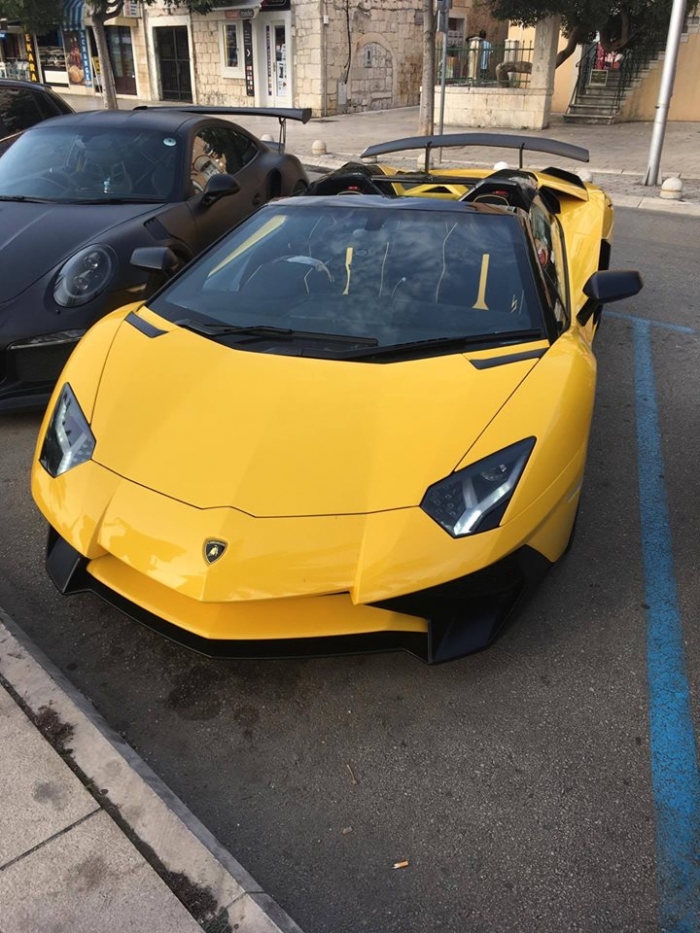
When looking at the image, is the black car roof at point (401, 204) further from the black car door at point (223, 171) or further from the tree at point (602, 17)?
the tree at point (602, 17)

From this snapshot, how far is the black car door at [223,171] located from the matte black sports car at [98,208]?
0.04ft

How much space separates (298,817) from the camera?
197 centimetres

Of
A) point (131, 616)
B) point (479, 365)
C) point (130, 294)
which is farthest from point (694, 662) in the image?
point (130, 294)

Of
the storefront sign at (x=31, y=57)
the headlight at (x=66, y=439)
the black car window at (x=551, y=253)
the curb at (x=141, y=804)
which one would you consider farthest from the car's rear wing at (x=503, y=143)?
the storefront sign at (x=31, y=57)

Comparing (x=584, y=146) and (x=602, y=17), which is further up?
(x=602, y=17)

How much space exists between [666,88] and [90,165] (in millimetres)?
9578

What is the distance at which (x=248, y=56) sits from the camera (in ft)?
77.7

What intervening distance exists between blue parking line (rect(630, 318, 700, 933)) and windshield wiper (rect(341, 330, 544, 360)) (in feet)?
3.53

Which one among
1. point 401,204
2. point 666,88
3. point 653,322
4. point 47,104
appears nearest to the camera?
point 401,204

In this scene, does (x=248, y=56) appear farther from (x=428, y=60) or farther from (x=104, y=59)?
(x=428, y=60)

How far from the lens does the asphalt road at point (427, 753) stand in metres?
1.78

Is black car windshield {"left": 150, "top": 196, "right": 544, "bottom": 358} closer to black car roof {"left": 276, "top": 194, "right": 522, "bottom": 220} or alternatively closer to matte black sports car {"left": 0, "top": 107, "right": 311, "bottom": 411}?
black car roof {"left": 276, "top": 194, "right": 522, "bottom": 220}

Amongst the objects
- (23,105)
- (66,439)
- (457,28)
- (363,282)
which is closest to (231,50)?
(457,28)

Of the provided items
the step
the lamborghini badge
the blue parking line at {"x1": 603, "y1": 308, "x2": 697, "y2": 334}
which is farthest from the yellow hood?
the step
